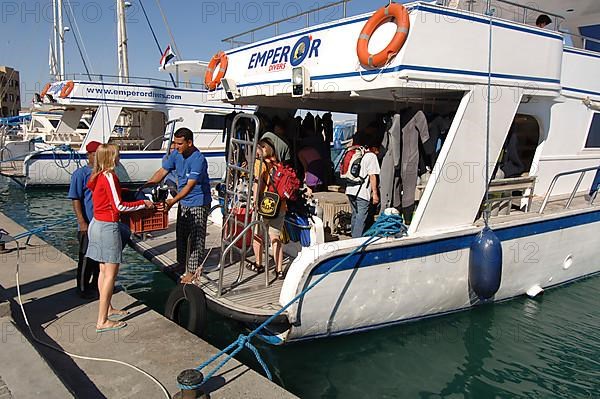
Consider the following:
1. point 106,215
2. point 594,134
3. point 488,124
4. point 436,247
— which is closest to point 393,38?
point 488,124

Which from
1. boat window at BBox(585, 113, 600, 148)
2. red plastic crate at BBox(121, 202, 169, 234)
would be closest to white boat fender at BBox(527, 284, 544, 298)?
boat window at BBox(585, 113, 600, 148)

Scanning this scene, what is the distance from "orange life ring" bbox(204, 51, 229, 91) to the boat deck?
2.09 meters

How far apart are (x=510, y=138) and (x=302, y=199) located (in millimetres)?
2857

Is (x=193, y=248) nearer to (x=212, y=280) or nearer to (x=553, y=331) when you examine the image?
(x=212, y=280)

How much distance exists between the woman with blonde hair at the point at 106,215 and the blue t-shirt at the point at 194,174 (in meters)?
0.83

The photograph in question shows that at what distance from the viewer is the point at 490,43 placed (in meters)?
5.34

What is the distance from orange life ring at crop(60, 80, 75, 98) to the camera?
633 inches

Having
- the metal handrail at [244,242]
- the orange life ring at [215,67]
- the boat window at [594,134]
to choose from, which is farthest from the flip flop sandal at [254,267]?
the boat window at [594,134]

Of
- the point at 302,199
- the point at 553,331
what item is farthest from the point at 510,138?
the point at 302,199

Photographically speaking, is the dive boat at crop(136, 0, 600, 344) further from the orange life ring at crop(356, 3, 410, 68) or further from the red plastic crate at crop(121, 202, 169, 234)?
the red plastic crate at crop(121, 202, 169, 234)

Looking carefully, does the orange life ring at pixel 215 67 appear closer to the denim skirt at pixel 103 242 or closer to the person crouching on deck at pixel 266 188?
the person crouching on deck at pixel 266 188

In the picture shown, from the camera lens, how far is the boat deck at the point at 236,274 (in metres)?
4.46

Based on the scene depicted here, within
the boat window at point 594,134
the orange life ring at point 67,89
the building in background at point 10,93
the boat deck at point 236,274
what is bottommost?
the boat deck at point 236,274

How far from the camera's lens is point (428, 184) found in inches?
208
